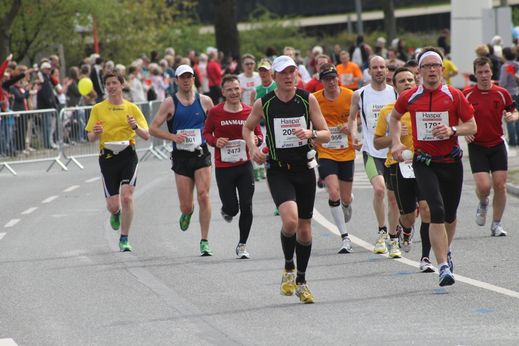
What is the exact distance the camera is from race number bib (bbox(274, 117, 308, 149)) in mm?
11188

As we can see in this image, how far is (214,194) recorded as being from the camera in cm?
2167

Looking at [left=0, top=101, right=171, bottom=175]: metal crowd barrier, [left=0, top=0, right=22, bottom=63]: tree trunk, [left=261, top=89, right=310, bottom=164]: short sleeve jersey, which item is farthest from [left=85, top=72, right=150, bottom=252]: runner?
[left=0, top=0, right=22, bottom=63]: tree trunk

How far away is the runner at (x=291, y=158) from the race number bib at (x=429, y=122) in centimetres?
82

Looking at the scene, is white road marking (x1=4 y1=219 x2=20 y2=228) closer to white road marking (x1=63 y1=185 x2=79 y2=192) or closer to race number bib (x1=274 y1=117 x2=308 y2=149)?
white road marking (x1=63 y1=185 x2=79 y2=192)

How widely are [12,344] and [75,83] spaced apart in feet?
76.9

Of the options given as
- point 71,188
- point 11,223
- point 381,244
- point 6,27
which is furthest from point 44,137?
point 381,244

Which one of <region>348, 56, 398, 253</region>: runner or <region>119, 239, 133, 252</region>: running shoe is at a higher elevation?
<region>348, 56, 398, 253</region>: runner

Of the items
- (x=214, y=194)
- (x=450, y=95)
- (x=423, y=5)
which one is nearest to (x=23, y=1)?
(x=214, y=194)

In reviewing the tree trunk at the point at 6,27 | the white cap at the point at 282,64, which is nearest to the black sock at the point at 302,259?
the white cap at the point at 282,64

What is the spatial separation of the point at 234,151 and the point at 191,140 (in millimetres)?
511

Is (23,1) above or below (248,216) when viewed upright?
above

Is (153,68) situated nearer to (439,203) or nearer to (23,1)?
(23,1)

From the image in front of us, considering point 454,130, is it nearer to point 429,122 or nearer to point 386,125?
point 429,122

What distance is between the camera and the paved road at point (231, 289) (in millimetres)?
9789
